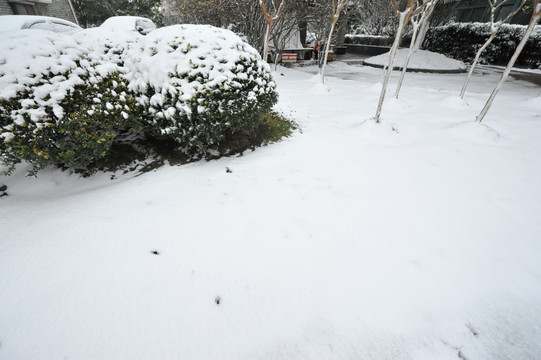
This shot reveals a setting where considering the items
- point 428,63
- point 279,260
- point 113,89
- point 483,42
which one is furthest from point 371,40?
point 279,260

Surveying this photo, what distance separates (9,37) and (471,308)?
551 cm

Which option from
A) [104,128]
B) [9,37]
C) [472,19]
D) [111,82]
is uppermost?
[472,19]

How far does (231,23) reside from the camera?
11.6m

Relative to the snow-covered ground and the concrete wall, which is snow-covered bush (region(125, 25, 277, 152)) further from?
the concrete wall

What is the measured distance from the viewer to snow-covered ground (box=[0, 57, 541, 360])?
5.15 feet

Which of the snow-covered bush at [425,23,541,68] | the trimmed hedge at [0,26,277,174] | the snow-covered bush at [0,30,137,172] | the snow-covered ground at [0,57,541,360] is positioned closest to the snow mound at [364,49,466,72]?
the snow-covered bush at [425,23,541,68]

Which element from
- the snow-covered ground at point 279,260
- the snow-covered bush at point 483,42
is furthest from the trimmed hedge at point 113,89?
the snow-covered bush at point 483,42

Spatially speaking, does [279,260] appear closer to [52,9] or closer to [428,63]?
[428,63]

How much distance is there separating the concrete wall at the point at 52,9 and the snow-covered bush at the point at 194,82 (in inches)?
563

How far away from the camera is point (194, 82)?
3.03m

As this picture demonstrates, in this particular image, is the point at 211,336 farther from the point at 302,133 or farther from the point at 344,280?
the point at 302,133

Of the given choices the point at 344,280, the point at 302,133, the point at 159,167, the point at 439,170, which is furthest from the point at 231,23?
the point at 344,280

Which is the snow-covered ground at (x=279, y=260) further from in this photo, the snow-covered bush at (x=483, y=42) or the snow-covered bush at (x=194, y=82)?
the snow-covered bush at (x=483, y=42)

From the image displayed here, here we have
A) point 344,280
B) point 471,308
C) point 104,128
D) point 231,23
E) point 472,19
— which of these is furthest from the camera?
point 472,19
